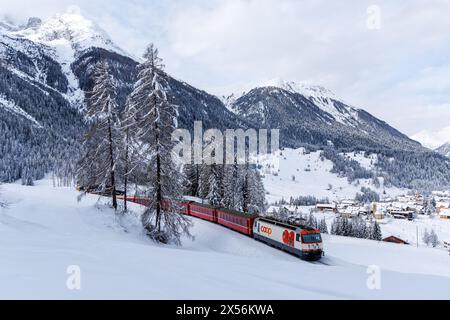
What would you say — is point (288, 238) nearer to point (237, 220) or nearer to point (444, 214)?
point (237, 220)

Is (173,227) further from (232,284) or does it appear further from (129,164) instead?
(232,284)

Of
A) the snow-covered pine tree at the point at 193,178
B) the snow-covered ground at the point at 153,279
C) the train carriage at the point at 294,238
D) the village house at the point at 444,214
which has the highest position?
the snow-covered pine tree at the point at 193,178

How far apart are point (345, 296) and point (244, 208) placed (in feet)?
147

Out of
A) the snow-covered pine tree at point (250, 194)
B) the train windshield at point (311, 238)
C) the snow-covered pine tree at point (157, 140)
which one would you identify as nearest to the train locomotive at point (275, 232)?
the train windshield at point (311, 238)

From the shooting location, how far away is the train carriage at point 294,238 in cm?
2691

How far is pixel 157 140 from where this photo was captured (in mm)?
24031

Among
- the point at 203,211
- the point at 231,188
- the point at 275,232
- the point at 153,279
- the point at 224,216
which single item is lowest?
the point at 275,232

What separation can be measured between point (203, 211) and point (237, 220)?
28.2 ft

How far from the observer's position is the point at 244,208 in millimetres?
53281

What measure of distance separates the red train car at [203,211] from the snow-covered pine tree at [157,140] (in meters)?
16.2

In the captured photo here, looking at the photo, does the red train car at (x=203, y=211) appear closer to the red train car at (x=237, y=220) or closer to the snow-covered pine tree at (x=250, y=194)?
the red train car at (x=237, y=220)

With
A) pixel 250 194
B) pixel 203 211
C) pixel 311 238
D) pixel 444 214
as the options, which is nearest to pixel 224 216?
pixel 203 211

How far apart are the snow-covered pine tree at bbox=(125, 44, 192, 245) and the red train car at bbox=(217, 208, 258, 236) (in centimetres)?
1147

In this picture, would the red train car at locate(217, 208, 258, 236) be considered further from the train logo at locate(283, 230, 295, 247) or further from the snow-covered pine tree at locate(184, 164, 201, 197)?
the snow-covered pine tree at locate(184, 164, 201, 197)
